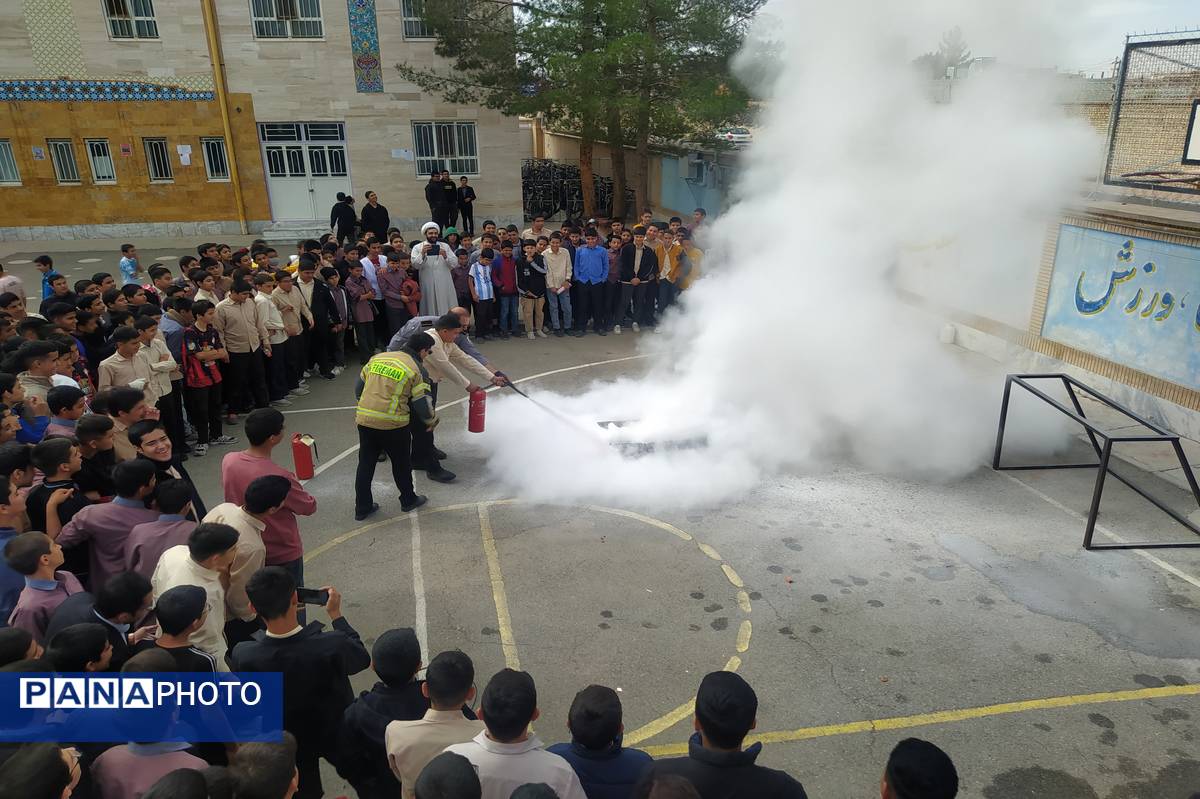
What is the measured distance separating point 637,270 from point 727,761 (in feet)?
35.5

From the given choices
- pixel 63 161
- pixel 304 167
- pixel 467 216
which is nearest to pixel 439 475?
pixel 467 216

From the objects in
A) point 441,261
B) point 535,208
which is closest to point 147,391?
point 441,261

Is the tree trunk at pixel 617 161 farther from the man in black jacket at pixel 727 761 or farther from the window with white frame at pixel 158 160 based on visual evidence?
the man in black jacket at pixel 727 761

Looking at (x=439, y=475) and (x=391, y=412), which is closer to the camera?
(x=391, y=412)

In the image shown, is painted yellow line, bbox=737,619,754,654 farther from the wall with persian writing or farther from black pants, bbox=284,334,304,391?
black pants, bbox=284,334,304,391

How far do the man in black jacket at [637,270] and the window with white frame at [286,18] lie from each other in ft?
41.2

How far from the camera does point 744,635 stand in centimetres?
516

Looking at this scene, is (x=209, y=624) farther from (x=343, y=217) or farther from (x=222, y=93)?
(x=222, y=93)

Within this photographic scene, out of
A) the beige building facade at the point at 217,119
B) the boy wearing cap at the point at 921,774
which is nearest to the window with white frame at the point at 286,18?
the beige building facade at the point at 217,119

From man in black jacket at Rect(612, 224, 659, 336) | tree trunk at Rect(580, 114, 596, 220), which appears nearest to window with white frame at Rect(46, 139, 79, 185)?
tree trunk at Rect(580, 114, 596, 220)

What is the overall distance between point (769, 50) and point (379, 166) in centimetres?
1305

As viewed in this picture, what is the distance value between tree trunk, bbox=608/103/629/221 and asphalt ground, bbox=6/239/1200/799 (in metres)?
14.3

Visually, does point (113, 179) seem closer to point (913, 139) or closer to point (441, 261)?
point (441, 261)

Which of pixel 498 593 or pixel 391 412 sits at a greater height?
pixel 391 412
